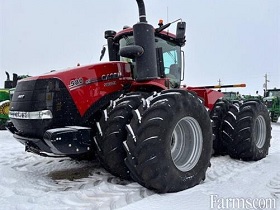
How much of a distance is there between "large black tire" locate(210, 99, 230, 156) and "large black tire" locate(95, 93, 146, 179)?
2.21 m

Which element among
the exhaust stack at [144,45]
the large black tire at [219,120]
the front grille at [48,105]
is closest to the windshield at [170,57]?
the exhaust stack at [144,45]

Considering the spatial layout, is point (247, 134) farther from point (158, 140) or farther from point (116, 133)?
point (116, 133)

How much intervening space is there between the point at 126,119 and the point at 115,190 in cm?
84

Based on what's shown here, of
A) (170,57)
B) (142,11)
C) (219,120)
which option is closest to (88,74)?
(142,11)

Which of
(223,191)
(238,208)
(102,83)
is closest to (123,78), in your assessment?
(102,83)

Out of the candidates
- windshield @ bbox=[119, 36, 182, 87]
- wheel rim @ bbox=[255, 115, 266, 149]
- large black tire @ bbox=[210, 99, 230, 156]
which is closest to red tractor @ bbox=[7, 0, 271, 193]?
windshield @ bbox=[119, 36, 182, 87]

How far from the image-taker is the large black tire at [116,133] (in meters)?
3.56

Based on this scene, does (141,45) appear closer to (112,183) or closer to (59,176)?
(112,183)

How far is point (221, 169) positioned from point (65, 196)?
2.50 meters

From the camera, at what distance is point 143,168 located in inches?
124

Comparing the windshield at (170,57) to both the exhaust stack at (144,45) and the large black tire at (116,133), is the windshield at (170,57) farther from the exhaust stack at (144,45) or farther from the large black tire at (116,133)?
the large black tire at (116,133)

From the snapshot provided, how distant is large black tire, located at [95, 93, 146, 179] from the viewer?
140 inches

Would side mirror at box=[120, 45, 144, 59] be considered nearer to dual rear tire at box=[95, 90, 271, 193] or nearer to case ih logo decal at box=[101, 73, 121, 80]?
case ih logo decal at box=[101, 73, 121, 80]

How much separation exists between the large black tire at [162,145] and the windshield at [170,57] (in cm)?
129
